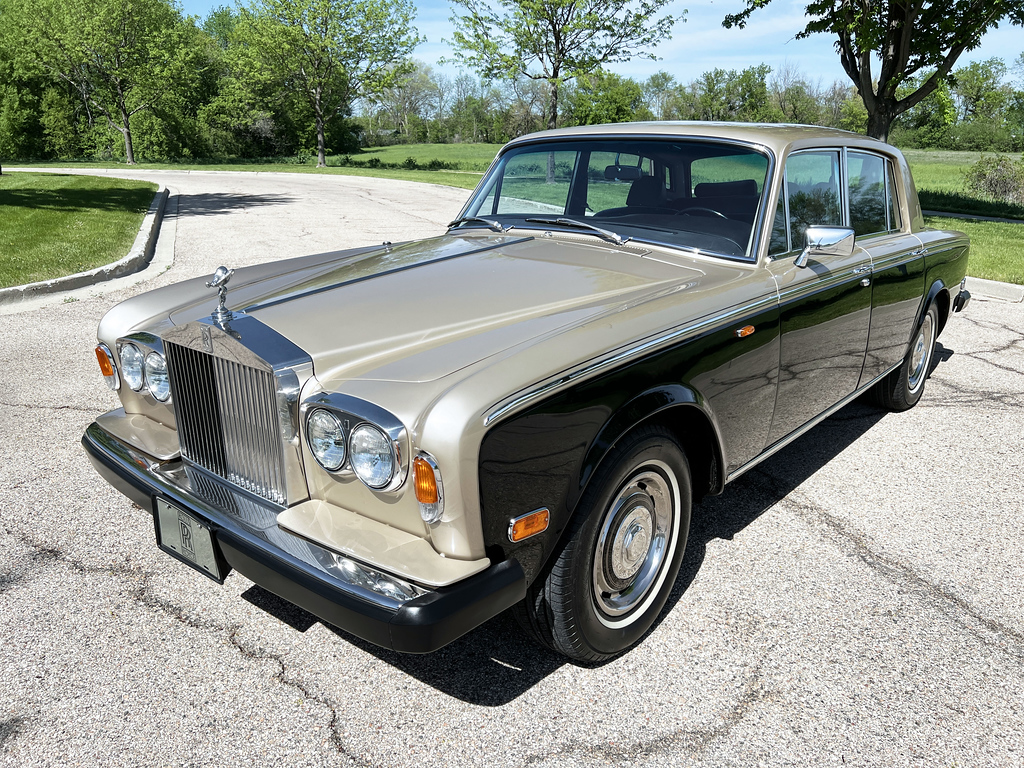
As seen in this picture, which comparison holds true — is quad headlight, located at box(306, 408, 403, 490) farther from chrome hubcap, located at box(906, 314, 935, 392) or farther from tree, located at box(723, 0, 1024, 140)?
tree, located at box(723, 0, 1024, 140)

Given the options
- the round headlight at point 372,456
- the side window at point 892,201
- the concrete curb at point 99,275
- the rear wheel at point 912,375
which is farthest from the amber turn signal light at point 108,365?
the concrete curb at point 99,275

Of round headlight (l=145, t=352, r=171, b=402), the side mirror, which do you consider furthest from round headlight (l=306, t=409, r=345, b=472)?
the side mirror

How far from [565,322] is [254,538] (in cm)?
114

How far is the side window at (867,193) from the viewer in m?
3.86

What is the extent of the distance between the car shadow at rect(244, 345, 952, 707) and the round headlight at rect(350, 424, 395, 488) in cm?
85

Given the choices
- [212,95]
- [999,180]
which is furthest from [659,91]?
[999,180]

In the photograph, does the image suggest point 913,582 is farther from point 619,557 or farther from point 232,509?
point 232,509

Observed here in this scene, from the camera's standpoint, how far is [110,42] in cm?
3544

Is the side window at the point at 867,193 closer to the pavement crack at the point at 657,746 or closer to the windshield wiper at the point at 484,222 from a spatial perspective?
the windshield wiper at the point at 484,222

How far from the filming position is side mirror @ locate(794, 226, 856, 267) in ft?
9.98

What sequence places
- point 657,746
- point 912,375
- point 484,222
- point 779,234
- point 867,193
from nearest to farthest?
point 657,746 → point 779,234 → point 484,222 → point 867,193 → point 912,375

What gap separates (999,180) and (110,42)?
122ft

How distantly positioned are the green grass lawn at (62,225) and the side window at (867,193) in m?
7.62

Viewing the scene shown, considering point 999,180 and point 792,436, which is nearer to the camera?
point 792,436
